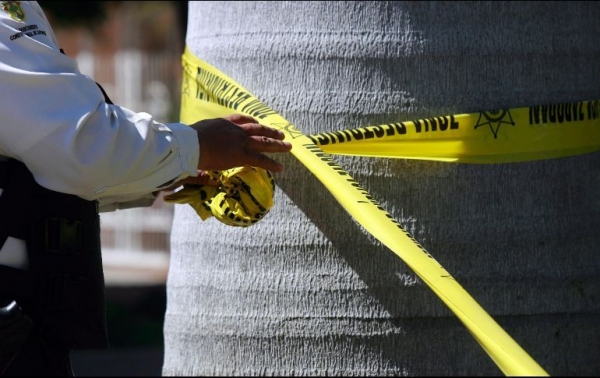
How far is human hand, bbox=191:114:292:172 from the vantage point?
2.38 m

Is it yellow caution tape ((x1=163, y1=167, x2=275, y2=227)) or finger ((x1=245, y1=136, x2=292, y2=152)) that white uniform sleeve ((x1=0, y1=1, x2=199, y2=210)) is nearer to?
finger ((x1=245, y1=136, x2=292, y2=152))

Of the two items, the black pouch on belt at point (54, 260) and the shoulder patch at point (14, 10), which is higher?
the shoulder patch at point (14, 10)

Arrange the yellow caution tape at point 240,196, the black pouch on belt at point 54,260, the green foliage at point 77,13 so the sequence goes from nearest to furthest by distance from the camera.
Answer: the black pouch on belt at point 54,260
the yellow caution tape at point 240,196
the green foliage at point 77,13

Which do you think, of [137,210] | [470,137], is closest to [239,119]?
[470,137]

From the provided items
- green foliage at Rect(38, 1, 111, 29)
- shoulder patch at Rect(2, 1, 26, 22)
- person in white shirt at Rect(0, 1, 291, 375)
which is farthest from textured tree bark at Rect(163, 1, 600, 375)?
green foliage at Rect(38, 1, 111, 29)

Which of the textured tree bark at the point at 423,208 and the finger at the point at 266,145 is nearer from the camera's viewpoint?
the finger at the point at 266,145

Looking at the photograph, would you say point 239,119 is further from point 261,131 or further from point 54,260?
point 54,260

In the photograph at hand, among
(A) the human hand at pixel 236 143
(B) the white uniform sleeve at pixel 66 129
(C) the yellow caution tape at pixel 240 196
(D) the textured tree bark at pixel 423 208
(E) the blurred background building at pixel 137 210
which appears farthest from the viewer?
(E) the blurred background building at pixel 137 210

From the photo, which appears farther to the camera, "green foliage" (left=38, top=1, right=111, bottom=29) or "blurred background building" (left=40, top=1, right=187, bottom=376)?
"blurred background building" (left=40, top=1, right=187, bottom=376)

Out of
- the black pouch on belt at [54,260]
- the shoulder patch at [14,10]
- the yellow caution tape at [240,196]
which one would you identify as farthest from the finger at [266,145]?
the shoulder patch at [14,10]

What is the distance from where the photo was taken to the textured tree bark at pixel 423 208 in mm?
2738

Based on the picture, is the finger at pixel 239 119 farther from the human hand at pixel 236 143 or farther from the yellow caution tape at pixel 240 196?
the yellow caution tape at pixel 240 196

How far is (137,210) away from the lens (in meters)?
12.6

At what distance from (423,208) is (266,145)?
50 centimetres
